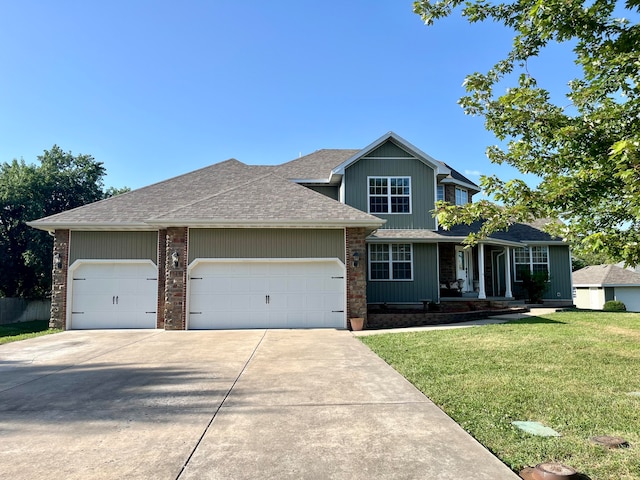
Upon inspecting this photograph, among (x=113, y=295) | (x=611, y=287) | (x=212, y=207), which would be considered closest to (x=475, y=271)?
(x=212, y=207)

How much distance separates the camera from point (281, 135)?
1823cm

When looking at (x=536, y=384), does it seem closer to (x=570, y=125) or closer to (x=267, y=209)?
(x=570, y=125)

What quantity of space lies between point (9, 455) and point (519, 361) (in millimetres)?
7096

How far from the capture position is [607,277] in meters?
28.6

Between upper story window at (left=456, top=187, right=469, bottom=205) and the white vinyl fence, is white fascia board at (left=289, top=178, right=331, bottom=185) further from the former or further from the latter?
the white vinyl fence

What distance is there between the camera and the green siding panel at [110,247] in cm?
1315

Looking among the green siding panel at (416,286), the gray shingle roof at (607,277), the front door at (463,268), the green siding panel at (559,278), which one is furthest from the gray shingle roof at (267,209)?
the gray shingle roof at (607,277)

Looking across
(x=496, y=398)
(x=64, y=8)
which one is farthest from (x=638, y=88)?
(x=64, y=8)

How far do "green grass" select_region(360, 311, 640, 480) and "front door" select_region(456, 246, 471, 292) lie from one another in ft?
22.3

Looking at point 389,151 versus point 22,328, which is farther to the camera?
point 22,328

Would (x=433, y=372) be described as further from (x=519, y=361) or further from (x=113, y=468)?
(x=113, y=468)

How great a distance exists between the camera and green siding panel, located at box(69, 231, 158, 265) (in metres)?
13.1

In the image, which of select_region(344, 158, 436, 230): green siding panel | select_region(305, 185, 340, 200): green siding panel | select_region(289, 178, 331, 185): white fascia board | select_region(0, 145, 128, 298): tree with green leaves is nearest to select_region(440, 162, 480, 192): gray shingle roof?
select_region(344, 158, 436, 230): green siding panel

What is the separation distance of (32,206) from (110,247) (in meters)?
16.3
